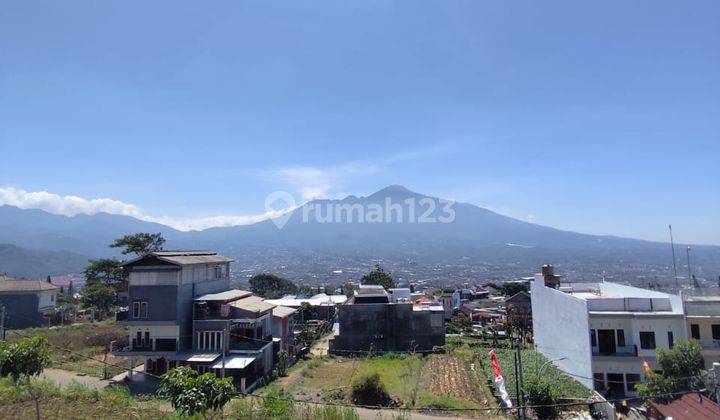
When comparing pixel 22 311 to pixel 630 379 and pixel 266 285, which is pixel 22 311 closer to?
pixel 266 285

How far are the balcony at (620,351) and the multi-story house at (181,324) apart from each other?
1321cm

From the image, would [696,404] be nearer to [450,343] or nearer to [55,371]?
[450,343]

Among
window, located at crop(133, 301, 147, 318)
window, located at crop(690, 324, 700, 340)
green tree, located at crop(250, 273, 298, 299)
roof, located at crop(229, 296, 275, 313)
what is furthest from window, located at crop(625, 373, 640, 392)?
green tree, located at crop(250, 273, 298, 299)

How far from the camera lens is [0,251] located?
137m

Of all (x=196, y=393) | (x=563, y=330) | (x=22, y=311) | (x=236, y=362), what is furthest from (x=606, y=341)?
(x=22, y=311)

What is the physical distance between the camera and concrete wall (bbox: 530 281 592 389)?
17.0 m

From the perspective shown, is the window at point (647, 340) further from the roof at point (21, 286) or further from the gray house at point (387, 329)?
the roof at point (21, 286)

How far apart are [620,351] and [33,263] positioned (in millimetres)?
170379

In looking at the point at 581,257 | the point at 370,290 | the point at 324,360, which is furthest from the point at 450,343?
the point at 581,257

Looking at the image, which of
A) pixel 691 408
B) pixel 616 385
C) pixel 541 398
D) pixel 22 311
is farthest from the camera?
pixel 22 311

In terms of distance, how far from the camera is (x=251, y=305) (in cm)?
1983

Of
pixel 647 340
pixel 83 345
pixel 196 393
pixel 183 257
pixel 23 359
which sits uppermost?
pixel 183 257

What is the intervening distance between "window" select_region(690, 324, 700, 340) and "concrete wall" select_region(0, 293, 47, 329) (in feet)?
119

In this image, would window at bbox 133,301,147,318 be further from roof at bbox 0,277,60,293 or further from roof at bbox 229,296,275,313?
roof at bbox 0,277,60,293
